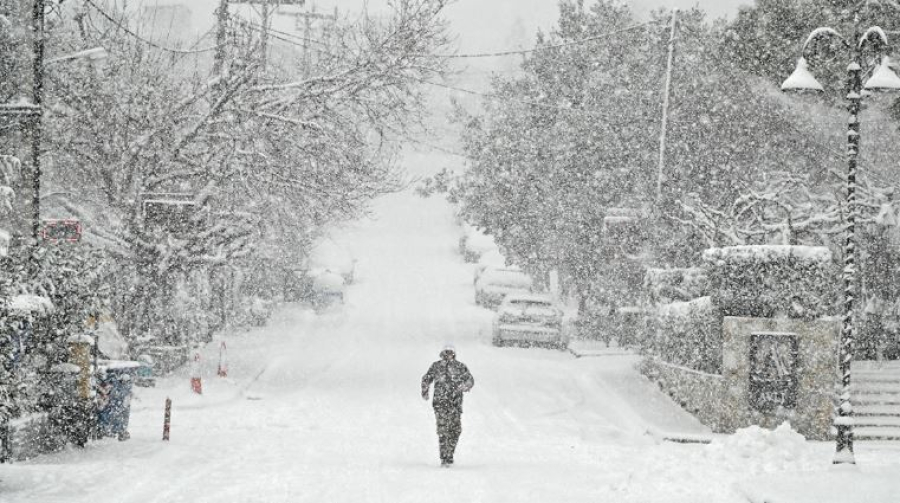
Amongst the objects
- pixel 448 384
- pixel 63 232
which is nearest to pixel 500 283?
pixel 63 232

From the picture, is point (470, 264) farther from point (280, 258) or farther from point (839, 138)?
point (839, 138)

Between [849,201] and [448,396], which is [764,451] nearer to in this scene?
[849,201]

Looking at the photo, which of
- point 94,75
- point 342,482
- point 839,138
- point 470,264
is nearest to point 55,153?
point 94,75

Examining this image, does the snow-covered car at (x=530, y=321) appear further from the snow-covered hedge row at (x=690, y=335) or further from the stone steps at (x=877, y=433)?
the stone steps at (x=877, y=433)

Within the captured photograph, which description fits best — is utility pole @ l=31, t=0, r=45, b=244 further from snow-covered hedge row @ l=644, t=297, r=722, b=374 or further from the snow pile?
snow-covered hedge row @ l=644, t=297, r=722, b=374

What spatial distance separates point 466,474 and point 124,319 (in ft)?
40.1

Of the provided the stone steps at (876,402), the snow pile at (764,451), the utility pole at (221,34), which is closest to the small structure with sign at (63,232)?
the utility pole at (221,34)

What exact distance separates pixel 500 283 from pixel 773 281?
21633mm

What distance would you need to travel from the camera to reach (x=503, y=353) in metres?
29.4

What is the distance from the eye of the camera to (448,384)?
565 inches

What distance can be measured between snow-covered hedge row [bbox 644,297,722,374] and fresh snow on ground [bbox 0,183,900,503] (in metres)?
0.94

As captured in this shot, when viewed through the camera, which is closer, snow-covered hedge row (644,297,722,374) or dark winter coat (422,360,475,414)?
dark winter coat (422,360,475,414)

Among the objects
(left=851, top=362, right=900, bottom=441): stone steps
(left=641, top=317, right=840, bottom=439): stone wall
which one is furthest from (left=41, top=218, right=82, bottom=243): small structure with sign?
(left=851, top=362, right=900, bottom=441): stone steps

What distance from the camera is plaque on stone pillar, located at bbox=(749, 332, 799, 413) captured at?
59.7 feet
